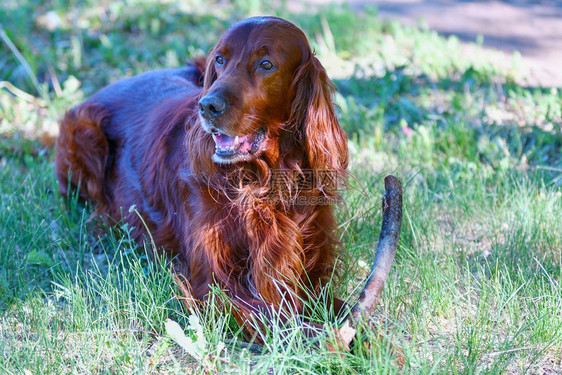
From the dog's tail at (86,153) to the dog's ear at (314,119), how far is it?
141 centimetres

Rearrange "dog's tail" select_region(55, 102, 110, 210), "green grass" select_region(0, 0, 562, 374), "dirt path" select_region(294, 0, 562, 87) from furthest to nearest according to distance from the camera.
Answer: "dirt path" select_region(294, 0, 562, 87), "dog's tail" select_region(55, 102, 110, 210), "green grass" select_region(0, 0, 562, 374)

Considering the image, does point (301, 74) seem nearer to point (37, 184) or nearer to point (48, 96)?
point (37, 184)

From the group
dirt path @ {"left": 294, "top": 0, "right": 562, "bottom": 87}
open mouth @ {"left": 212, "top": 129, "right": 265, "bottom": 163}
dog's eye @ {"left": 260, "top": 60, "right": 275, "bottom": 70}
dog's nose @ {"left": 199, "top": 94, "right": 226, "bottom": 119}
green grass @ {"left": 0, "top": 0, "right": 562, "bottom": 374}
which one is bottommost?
green grass @ {"left": 0, "top": 0, "right": 562, "bottom": 374}

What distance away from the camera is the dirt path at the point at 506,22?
519cm

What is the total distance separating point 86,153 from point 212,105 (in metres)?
1.46

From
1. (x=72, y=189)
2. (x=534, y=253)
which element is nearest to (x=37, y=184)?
(x=72, y=189)

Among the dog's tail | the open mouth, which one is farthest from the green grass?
the open mouth

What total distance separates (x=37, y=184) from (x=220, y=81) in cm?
180

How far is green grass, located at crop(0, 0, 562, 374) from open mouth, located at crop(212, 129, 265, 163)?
46 centimetres

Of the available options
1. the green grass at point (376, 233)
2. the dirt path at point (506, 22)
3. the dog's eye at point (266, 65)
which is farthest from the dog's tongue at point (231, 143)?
the dirt path at point (506, 22)

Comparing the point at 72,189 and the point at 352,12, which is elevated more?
the point at 352,12

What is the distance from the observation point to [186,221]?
2.56 meters

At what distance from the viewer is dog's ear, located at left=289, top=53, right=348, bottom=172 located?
2277 mm

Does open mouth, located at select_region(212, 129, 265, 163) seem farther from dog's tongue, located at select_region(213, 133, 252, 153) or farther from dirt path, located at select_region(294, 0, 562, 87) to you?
dirt path, located at select_region(294, 0, 562, 87)
